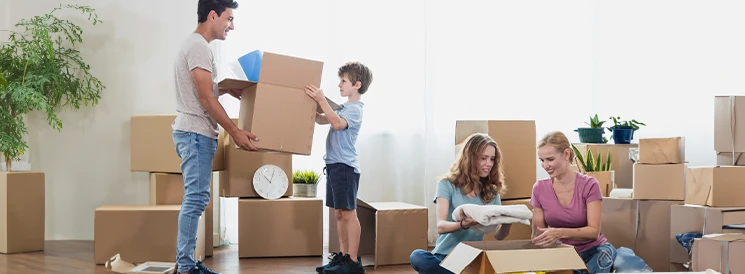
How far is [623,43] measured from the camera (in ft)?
16.3

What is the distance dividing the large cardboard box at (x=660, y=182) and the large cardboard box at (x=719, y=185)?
22 centimetres

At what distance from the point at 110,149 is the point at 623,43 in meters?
3.31

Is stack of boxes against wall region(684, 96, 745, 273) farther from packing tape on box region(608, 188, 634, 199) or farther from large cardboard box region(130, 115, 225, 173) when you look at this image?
large cardboard box region(130, 115, 225, 173)

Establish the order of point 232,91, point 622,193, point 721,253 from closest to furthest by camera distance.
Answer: point 721,253 < point 232,91 < point 622,193

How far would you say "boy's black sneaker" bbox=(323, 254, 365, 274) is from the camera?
11.8 ft

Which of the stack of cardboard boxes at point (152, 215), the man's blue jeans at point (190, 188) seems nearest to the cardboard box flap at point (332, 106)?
the man's blue jeans at point (190, 188)

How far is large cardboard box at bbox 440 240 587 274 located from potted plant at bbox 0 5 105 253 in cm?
279

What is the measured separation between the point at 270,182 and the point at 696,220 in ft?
7.09

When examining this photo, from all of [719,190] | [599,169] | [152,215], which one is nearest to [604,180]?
[599,169]

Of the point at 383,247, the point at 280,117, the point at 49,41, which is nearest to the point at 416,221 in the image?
the point at 383,247

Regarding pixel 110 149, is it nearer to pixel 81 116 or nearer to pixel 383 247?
pixel 81 116

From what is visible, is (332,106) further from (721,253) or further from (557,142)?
(721,253)

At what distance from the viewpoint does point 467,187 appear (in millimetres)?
2947

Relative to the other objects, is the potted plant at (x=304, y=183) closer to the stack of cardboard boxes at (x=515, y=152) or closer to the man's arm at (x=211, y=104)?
the stack of cardboard boxes at (x=515, y=152)
